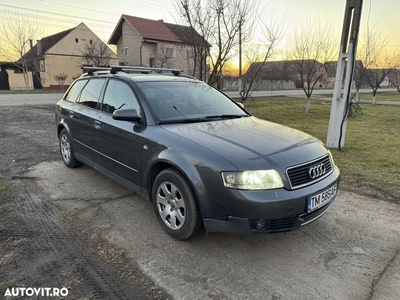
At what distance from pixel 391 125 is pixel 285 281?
35.8 ft

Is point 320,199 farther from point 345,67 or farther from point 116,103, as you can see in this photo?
point 345,67

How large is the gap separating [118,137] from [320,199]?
89.7 inches

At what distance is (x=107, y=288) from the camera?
2.29 m

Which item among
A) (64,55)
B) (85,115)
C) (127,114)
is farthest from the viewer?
(64,55)

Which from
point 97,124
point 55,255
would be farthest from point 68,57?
point 55,255

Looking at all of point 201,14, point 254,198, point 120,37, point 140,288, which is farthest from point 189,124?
point 120,37

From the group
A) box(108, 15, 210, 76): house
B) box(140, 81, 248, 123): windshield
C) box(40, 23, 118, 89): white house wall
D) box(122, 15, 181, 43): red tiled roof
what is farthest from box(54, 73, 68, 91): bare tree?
box(140, 81, 248, 123): windshield

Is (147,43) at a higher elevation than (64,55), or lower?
higher

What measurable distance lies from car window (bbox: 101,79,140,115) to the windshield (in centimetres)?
17

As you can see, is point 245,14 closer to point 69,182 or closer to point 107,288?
point 69,182

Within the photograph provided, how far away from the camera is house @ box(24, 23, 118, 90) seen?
116 feet

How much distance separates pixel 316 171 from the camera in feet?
9.02

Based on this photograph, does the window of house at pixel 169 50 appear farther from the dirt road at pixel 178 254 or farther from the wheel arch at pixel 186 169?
the wheel arch at pixel 186 169

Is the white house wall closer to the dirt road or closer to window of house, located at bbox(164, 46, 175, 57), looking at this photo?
window of house, located at bbox(164, 46, 175, 57)
